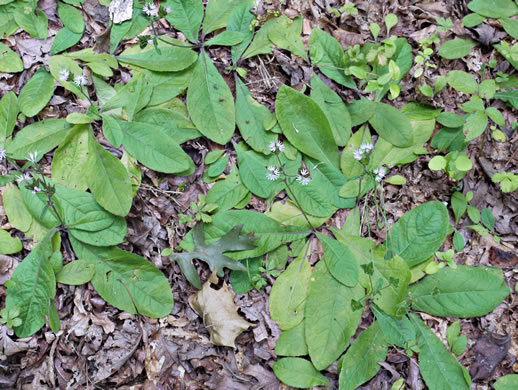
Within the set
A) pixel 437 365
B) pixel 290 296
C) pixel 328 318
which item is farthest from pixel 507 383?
pixel 290 296

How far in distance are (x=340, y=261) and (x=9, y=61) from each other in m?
2.58

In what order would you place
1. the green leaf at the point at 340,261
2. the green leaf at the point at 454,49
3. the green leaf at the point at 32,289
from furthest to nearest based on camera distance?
the green leaf at the point at 454,49 < the green leaf at the point at 340,261 < the green leaf at the point at 32,289

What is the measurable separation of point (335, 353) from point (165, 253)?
123 centimetres

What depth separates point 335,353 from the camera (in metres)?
2.38

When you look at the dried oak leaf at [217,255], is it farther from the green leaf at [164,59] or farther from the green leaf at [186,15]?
the green leaf at [186,15]

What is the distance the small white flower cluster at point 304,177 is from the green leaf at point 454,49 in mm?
1372

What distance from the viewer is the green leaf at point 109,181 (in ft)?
7.83

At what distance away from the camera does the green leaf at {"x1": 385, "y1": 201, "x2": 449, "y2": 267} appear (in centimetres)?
253

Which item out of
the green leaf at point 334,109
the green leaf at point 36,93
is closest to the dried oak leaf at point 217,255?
the green leaf at point 334,109

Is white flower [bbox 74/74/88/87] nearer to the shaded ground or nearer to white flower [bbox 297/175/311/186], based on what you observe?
the shaded ground

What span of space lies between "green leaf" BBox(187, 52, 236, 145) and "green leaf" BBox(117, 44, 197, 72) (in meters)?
0.09

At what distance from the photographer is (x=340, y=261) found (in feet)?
8.19

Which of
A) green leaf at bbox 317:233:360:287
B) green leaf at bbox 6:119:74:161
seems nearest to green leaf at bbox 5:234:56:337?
green leaf at bbox 6:119:74:161

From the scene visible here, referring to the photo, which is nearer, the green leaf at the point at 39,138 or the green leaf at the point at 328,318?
the green leaf at the point at 328,318
